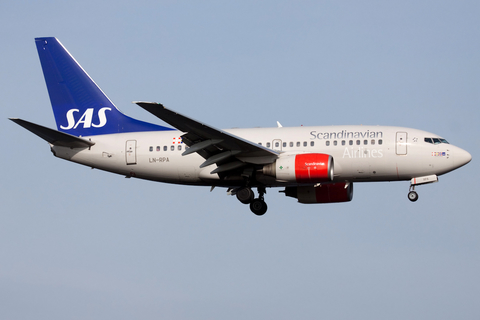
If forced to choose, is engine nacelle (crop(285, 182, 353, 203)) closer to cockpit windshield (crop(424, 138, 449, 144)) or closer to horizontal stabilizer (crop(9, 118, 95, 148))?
cockpit windshield (crop(424, 138, 449, 144))

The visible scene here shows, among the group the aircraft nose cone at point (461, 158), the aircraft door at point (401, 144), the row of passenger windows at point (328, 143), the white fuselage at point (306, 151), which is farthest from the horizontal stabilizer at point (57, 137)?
the aircraft nose cone at point (461, 158)

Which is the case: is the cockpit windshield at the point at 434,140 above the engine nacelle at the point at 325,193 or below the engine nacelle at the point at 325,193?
above

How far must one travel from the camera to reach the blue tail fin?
37500 millimetres

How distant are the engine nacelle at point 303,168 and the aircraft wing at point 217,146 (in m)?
0.63

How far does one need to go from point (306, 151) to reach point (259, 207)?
15.5 feet

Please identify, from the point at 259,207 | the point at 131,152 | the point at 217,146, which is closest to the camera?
the point at 217,146

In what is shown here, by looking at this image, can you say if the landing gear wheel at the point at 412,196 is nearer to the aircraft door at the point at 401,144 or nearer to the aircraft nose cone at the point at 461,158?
the aircraft door at the point at 401,144

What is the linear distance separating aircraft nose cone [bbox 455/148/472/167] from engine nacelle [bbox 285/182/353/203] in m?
5.96

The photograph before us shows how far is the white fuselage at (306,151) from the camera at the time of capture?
32938mm

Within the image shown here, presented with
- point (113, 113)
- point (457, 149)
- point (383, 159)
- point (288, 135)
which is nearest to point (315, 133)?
point (288, 135)

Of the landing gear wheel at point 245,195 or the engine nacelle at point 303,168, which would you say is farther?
the landing gear wheel at point 245,195

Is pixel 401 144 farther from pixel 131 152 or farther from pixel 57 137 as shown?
pixel 57 137

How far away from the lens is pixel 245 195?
35.1 m

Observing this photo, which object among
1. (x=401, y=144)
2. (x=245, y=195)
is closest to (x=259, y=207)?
(x=245, y=195)
